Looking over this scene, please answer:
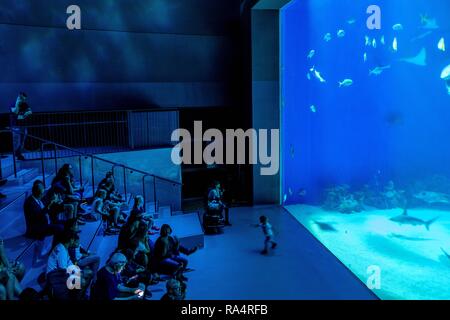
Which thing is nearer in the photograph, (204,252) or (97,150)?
(204,252)

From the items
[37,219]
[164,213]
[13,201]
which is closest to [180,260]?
[37,219]

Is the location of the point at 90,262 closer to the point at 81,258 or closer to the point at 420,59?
the point at 81,258

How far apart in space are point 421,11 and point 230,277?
37.8 m

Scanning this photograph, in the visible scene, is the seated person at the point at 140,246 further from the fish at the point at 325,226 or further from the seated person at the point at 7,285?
the fish at the point at 325,226

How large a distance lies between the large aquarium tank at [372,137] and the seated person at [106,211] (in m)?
4.81

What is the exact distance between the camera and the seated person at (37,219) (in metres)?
5.87

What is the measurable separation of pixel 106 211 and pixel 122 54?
6563 mm

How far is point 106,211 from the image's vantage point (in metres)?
7.89

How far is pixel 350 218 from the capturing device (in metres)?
12.7

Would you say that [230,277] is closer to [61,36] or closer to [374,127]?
[61,36]

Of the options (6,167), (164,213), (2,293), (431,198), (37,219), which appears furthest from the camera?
(431,198)

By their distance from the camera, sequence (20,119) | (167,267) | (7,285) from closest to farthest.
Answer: (7,285)
(167,267)
(20,119)
